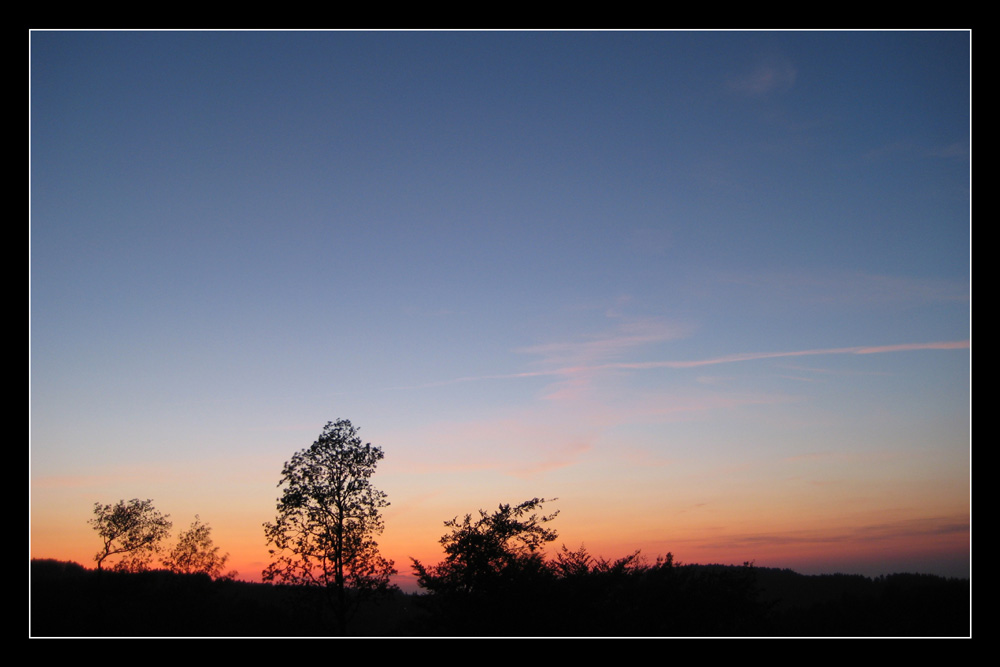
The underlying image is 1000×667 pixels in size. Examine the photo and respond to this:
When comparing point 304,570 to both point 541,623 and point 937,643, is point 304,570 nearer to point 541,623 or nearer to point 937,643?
point 541,623

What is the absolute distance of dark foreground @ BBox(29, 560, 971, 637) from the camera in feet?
129

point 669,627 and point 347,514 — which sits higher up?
point 347,514

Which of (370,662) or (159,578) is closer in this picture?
(370,662)

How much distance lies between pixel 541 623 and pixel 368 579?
12.1m

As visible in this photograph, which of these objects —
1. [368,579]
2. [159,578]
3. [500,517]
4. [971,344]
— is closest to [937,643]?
[971,344]

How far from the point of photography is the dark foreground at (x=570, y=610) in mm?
39375

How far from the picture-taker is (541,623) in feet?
128

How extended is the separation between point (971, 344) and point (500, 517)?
29.1 m

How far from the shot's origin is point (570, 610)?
131 feet

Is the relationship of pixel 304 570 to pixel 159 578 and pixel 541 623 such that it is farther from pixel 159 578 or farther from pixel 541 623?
pixel 159 578

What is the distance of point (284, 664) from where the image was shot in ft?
66.5
